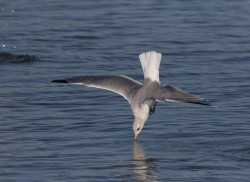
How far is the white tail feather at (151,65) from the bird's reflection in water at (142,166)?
984mm

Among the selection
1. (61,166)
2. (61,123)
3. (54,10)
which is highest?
(54,10)

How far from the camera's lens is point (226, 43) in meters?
16.6

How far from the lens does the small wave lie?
1520 centimetres

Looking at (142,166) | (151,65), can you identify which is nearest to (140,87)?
(151,65)

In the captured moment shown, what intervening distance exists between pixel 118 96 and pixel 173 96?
4.00 metres

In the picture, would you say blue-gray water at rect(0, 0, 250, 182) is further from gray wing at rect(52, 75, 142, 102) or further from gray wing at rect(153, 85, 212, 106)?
gray wing at rect(153, 85, 212, 106)

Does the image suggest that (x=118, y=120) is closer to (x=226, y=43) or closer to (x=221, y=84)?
(x=221, y=84)

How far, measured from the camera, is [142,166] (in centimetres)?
884

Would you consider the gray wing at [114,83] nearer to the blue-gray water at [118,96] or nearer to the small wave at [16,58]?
the blue-gray water at [118,96]

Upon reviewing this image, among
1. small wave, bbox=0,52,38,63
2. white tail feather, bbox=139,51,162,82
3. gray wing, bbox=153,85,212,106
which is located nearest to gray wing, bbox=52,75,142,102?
white tail feather, bbox=139,51,162,82

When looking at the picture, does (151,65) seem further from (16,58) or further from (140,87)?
(16,58)

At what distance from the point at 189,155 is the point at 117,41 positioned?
27.2ft

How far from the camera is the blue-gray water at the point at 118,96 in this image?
880 cm

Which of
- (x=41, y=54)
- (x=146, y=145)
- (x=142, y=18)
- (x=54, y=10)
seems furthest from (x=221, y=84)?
(x=54, y=10)
